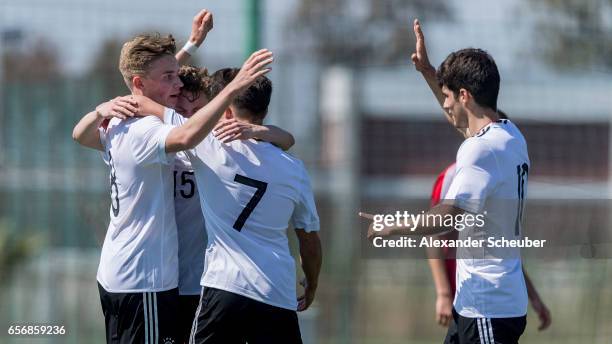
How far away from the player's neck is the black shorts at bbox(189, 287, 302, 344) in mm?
1204

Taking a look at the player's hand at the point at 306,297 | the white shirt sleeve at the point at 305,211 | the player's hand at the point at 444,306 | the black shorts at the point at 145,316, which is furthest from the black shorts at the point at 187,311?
the player's hand at the point at 444,306

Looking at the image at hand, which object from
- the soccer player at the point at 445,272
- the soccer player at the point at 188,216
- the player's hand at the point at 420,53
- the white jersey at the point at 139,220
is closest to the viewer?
the white jersey at the point at 139,220

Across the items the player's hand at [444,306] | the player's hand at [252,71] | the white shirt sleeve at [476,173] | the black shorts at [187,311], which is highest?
the player's hand at [252,71]

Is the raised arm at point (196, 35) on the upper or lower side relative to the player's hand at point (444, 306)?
upper

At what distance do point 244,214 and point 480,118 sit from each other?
115 centimetres

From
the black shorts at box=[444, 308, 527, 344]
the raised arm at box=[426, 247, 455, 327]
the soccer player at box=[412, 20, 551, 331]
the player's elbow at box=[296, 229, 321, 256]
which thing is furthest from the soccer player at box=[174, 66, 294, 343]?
the raised arm at box=[426, 247, 455, 327]

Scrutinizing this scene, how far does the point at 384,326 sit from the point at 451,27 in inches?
91.1

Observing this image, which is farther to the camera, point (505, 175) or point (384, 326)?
point (384, 326)

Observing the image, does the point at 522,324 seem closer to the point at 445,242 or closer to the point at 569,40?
the point at 445,242

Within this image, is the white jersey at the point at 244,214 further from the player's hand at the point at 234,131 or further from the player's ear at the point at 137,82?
the player's ear at the point at 137,82

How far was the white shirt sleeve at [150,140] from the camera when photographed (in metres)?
4.89

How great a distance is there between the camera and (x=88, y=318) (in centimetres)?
A: 846

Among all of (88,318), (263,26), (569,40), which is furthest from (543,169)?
(88,318)

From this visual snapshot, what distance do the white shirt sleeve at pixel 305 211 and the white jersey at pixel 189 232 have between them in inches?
18.0
